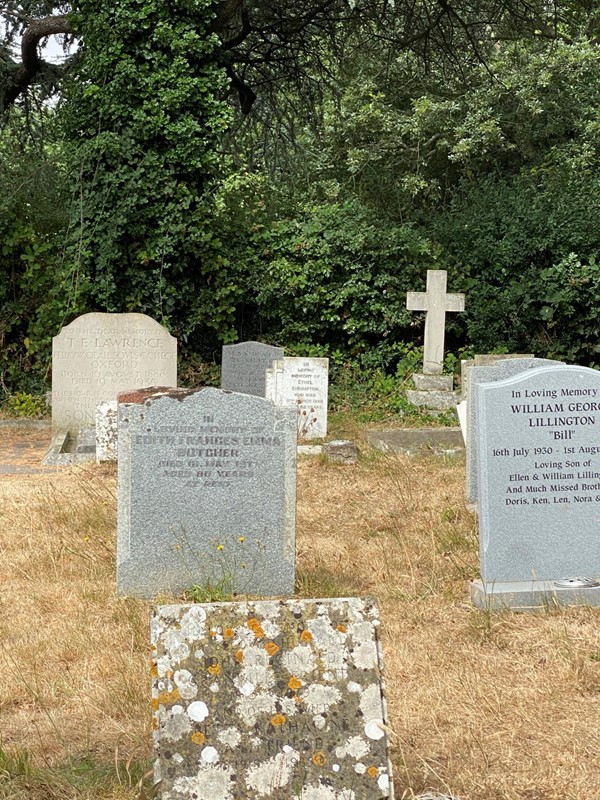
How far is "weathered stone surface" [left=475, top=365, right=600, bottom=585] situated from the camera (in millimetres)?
5684

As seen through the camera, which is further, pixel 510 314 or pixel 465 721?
pixel 510 314

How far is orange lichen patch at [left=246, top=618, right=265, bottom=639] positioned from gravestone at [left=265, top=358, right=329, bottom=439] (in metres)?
8.62

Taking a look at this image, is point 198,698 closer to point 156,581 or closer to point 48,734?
point 48,734

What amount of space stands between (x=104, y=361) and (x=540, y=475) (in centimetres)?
670

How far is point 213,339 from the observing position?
14844 millimetres

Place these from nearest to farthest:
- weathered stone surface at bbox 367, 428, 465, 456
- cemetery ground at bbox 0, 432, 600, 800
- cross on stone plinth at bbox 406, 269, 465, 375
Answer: cemetery ground at bbox 0, 432, 600, 800
weathered stone surface at bbox 367, 428, 465, 456
cross on stone plinth at bbox 406, 269, 465, 375

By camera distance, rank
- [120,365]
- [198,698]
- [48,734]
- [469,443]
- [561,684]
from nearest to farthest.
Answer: [198,698]
[48,734]
[561,684]
[469,443]
[120,365]

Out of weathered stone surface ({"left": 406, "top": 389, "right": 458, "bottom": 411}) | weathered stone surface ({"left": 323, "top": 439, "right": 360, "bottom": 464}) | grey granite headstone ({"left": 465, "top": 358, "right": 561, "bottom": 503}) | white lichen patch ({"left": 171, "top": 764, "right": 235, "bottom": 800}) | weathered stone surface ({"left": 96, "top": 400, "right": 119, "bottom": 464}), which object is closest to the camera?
white lichen patch ({"left": 171, "top": 764, "right": 235, "bottom": 800})

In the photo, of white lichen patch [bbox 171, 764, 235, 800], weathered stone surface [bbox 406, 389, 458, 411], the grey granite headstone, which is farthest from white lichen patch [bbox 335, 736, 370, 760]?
weathered stone surface [bbox 406, 389, 458, 411]

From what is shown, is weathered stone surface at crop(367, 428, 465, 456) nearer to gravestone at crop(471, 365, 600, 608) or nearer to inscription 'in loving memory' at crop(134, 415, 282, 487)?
gravestone at crop(471, 365, 600, 608)

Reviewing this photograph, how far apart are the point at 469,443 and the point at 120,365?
492 centimetres

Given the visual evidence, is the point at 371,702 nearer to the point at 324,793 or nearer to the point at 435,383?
the point at 324,793

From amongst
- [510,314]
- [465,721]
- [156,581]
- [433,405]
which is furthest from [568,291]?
[465,721]

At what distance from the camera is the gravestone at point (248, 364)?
41.4 feet
